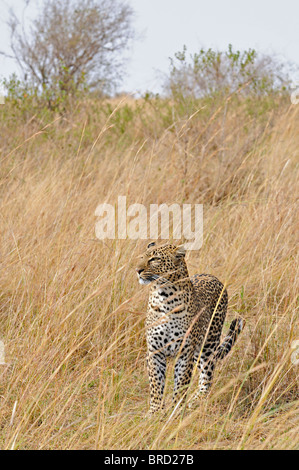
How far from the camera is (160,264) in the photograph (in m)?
2.92

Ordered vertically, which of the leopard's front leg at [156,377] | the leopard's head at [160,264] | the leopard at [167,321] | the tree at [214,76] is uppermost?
the tree at [214,76]

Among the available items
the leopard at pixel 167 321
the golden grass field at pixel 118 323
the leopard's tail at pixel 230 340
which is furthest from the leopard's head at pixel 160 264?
the leopard's tail at pixel 230 340

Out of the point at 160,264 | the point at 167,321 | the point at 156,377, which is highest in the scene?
the point at 160,264

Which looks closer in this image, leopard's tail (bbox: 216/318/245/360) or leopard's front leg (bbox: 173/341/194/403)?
leopard's front leg (bbox: 173/341/194/403)

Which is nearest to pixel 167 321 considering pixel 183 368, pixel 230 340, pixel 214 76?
pixel 183 368

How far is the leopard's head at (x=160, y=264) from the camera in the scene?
2.88m

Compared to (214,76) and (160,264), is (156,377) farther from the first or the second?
(214,76)

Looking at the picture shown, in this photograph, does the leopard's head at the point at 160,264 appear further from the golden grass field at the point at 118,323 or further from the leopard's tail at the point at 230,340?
the leopard's tail at the point at 230,340

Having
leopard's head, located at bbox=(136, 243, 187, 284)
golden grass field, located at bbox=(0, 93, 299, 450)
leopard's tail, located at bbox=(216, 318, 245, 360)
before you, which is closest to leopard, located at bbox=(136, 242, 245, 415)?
leopard's head, located at bbox=(136, 243, 187, 284)

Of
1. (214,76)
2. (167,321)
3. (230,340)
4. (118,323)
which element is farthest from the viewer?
(214,76)

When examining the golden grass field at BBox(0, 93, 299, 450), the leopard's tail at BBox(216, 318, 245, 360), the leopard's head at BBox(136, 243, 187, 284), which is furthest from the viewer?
the leopard's tail at BBox(216, 318, 245, 360)

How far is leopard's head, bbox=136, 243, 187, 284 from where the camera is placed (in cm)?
288

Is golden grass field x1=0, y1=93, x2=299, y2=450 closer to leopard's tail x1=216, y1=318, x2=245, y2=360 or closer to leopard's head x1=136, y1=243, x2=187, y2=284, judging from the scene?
leopard's tail x1=216, y1=318, x2=245, y2=360
